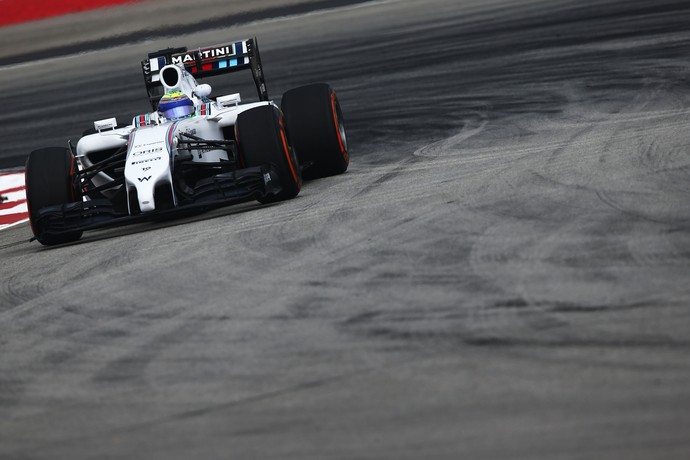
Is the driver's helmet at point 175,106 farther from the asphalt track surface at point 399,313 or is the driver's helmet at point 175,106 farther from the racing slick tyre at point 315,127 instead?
the asphalt track surface at point 399,313

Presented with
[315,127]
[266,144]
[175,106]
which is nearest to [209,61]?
[175,106]

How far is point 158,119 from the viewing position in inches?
377

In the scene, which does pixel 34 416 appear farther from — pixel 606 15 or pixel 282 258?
pixel 606 15

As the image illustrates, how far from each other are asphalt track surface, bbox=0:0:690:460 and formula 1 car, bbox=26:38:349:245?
22 centimetres

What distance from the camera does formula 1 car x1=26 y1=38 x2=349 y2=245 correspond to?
833cm

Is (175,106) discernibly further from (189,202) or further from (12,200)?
(12,200)

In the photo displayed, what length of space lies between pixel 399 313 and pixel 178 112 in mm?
4930

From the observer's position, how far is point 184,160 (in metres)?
8.62

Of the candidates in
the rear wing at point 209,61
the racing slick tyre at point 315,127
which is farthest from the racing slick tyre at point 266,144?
the rear wing at point 209,61

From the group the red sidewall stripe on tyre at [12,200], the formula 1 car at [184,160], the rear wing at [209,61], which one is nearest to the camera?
the formula 1 car at [184,160]

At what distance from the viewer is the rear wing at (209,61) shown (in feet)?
34.7

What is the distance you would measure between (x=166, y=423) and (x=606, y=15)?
17.1m

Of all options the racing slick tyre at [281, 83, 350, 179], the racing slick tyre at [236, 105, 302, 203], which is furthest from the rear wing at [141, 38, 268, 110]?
the racing slick tyre at [236, 105, 302, 203]

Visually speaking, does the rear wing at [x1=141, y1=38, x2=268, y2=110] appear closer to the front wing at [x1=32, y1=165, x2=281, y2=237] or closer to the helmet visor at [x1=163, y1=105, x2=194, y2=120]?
the helmet visor at [x1=163, y1=105, x2=194, y2=120]
